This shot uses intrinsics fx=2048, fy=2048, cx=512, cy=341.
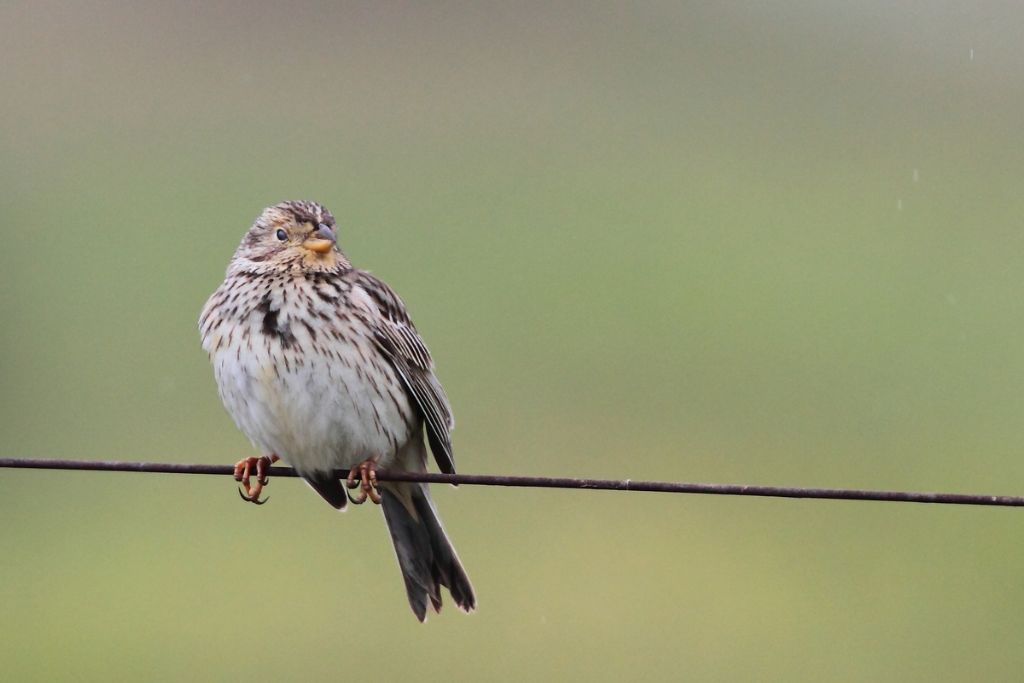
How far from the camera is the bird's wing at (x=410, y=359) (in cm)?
880

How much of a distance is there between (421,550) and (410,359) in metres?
0.86

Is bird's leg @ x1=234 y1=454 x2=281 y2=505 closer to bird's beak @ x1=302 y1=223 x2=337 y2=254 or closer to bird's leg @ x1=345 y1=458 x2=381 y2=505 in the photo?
bird's leg @ x1=345 y1=458 x2=381 y2=505

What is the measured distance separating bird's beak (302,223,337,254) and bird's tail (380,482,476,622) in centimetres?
110

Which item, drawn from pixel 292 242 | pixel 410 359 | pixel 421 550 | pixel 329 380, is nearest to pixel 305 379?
pixel 329 380

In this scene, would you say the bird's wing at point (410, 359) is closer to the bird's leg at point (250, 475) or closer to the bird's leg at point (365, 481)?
the bird's leg at point (365, 481)

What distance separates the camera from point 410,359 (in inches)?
351

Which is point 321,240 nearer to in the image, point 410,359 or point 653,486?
point 410,359

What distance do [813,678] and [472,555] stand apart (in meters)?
3.04

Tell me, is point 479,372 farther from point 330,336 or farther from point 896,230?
point 330,336

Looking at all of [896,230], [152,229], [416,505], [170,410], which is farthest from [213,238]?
[416,505]

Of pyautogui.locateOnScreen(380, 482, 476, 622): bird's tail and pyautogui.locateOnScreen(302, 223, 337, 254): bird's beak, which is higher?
pyautogui.locateOnScreen(302, 223, 337, 254): bird's beak

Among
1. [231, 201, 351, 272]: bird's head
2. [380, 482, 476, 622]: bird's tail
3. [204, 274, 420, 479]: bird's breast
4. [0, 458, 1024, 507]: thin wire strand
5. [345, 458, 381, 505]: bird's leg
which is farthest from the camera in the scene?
[380, 482, 476, 622]: bird's tail

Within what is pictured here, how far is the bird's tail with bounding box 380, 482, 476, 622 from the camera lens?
9000mm

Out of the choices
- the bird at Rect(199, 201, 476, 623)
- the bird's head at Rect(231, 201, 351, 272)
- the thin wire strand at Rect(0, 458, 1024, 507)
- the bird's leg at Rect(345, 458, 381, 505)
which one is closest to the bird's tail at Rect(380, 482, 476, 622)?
the bird at Rect(199, 201, 476, 623)
